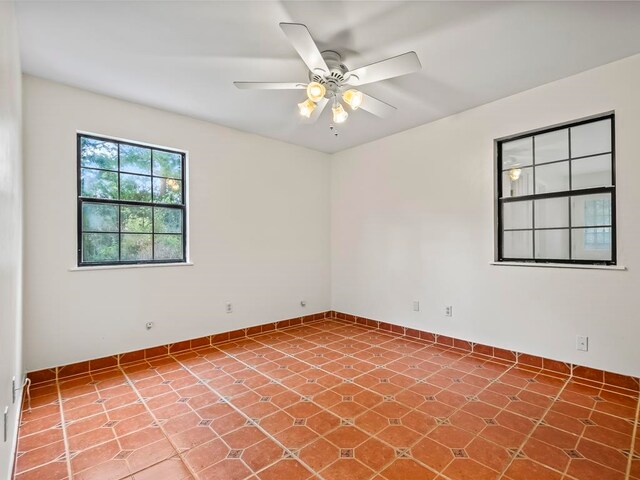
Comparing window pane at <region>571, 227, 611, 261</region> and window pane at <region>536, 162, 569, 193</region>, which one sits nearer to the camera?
window pane at <region>571, 227, 611, 261</region>

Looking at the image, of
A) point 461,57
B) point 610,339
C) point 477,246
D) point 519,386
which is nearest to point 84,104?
point 461,57

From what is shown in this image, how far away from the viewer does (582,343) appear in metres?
2.85

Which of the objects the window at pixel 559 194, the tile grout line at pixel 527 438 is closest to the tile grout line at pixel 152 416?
the tile grout line at pixel 527 438

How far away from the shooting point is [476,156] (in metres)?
3.57

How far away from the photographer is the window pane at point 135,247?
3354 mm

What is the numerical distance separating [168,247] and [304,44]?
2758mm

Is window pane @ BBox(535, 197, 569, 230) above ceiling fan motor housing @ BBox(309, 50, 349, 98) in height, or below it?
below

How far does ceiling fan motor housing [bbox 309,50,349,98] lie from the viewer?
7.73 feet

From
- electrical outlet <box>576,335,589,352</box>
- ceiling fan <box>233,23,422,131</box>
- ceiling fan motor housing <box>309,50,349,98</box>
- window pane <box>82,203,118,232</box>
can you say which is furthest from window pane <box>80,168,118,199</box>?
electrical outlet <box>576,335,589,352</box>

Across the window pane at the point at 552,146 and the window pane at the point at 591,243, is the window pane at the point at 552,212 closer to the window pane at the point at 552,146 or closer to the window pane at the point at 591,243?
the window pane at the point at 591,243

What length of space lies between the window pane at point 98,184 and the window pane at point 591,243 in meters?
4.62

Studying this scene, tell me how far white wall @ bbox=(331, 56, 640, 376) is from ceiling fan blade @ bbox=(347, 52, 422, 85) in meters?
1.84

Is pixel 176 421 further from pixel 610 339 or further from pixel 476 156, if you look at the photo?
pixel 476 156

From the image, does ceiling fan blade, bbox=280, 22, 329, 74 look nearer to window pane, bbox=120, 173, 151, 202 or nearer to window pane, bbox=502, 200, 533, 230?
window pane, bbox=120, 173, 151, 202
